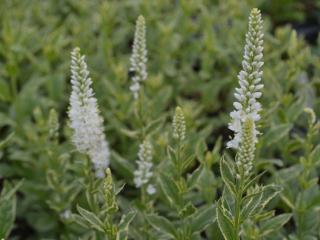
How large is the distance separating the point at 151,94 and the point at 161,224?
2011 millimetres

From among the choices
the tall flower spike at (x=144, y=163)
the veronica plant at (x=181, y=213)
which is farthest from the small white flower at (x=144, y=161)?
the veronica plant at (x=181, y=213)

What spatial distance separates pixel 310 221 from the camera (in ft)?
12.4

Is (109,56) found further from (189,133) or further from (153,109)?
(189,133)

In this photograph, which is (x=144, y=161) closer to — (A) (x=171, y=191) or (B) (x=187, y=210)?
(A) (x=171, y=191)

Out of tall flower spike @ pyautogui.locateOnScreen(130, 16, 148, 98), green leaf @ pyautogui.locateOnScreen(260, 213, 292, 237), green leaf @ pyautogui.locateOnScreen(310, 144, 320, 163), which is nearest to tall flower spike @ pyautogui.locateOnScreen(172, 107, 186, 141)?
tall flower spike @ pyautogui.locateOnScreen(130, 16, 148, 98)

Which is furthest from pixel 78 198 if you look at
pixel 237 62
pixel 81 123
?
pixel 237 62

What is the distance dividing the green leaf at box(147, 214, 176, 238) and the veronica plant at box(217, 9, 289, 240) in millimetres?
631

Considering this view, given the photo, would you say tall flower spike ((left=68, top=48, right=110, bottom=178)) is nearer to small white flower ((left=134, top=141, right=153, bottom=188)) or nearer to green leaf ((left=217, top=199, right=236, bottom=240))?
small white flower ((left=134, top=141, right=153, bottom=188))

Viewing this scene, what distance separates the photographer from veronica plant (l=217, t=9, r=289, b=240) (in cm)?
250

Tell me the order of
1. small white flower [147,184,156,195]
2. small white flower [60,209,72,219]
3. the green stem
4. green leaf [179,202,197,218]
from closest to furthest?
the green stem
green leaf [179,202,197,218]
small white flower [147,184,156,195]
small white flower [60,209,72,219]

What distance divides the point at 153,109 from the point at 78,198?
1.07 m

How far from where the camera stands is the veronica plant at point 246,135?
2498mm

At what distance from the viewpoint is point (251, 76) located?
2555 millimetres

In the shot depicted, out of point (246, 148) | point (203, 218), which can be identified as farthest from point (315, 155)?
point (246, 148)
